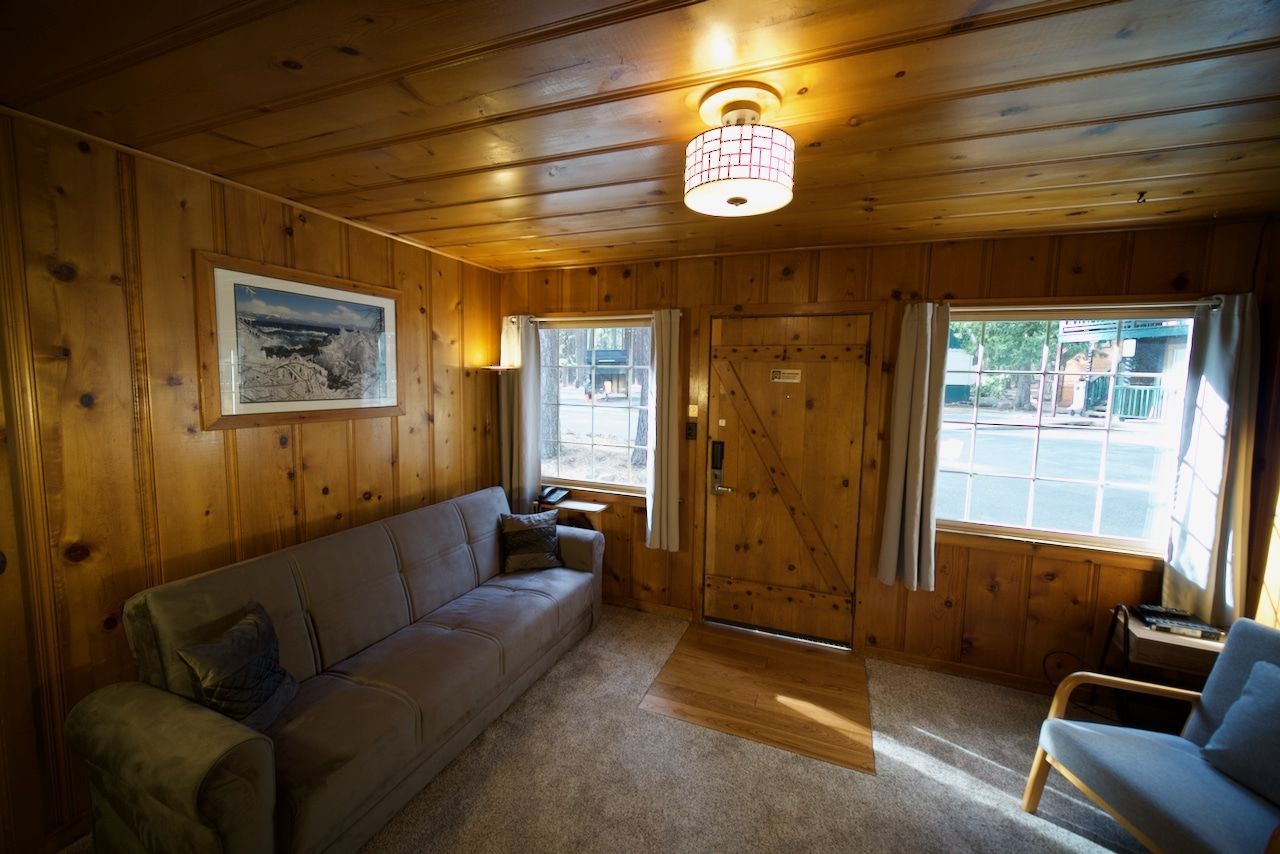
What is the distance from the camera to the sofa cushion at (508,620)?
7.72 ft

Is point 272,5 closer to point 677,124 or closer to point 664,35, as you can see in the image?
point 664,35

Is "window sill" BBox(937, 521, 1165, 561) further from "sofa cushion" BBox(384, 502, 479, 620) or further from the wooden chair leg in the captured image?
"sofa cushion" BBox(384, 502, 479, 620)

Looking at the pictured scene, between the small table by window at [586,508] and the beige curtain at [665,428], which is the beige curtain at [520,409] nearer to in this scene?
the small table by window at [586,508]

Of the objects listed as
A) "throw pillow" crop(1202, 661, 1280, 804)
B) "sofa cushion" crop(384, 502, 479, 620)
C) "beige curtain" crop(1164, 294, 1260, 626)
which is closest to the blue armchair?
"throw pillow" crop(1202, 661, 1280, 804)

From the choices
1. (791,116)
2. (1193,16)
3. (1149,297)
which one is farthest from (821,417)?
(1193,16)

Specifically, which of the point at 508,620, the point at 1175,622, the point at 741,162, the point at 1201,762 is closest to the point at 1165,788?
the point at 1201,762

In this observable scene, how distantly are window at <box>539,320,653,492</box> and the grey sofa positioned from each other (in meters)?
1.05

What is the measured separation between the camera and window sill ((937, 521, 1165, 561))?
2543mm

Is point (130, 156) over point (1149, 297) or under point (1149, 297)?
over

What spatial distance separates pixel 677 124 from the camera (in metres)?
1.50

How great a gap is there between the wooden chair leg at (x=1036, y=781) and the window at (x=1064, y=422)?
1248mm

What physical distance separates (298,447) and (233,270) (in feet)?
2.75

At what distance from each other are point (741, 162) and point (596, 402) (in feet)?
8.40

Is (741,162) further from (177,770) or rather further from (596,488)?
(596,488)
